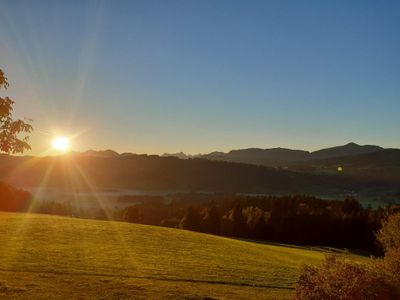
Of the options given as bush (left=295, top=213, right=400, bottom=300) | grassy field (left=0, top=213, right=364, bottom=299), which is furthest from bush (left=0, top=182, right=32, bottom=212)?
bush (left=295, top=213, right=400, bottom=300)

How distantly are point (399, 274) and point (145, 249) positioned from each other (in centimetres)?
3082

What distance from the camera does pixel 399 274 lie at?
26.3 meters

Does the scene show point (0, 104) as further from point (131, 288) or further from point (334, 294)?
point (334, 294)

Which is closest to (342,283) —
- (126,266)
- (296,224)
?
(126,266)

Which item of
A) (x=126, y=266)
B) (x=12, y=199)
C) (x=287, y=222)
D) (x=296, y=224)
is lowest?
(x=296, y=224)

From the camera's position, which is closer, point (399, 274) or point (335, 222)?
point (399, 274)

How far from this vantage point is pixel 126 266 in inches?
1590

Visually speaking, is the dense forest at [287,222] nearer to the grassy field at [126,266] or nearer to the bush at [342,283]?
the grassy field at [126,266]

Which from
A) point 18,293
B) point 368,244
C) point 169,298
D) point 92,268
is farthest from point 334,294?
point 368,244

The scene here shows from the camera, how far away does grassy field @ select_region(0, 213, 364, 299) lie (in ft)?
97.6

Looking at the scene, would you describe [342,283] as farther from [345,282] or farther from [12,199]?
[12,199]

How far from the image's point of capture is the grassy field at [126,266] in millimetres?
29734

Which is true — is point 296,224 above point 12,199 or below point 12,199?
below

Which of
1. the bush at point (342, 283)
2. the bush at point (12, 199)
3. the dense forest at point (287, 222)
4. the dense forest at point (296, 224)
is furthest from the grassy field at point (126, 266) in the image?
the dense forest at point (296, 224)
